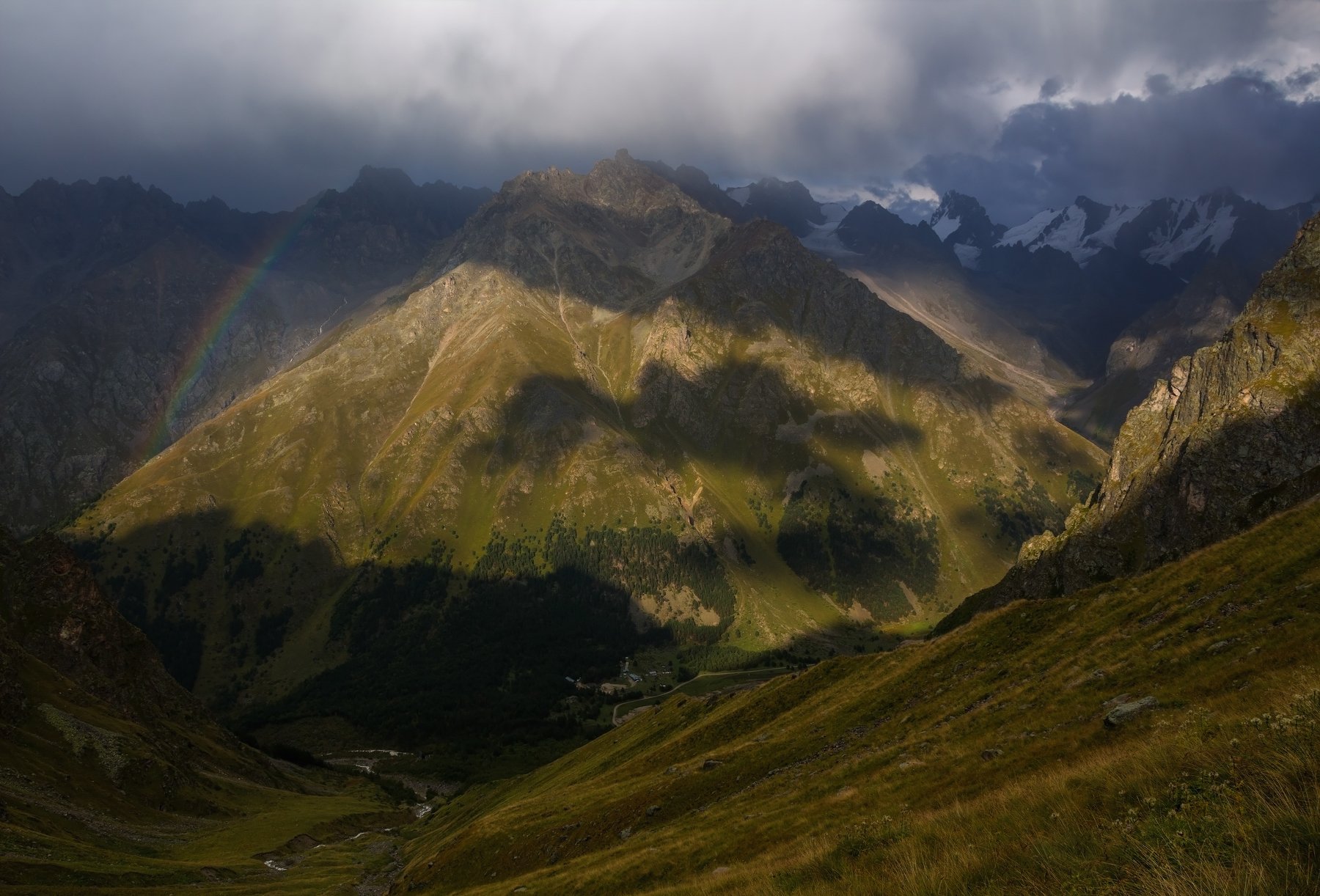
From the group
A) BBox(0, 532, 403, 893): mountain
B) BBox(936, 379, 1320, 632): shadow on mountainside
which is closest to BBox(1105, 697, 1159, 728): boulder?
BBox(0, 532, 403, 893): mountain

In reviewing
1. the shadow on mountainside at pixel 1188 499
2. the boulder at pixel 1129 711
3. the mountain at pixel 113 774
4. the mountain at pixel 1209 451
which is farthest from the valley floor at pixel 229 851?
the mountain at pixel 1209 451

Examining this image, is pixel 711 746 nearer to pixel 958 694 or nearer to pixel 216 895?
pixel 958 694

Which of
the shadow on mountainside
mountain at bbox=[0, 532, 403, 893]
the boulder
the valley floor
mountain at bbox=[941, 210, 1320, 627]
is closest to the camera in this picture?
Answer: the boulder

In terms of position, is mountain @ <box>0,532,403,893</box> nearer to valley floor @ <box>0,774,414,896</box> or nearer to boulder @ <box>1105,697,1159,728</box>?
valley floor @ <box>0,774,414,896</box>

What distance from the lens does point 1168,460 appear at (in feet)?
351

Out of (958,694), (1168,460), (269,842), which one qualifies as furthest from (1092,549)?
(269,842)

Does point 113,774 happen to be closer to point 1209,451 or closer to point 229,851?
point 229,851

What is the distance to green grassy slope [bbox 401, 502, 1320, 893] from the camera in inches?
345

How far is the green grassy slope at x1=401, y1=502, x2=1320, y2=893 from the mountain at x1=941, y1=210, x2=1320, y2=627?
48.7 metres

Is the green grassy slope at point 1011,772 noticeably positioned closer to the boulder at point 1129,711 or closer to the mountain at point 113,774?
the boulder at point 1129,711

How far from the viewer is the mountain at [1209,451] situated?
3634 inches

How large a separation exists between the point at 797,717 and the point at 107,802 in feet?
260

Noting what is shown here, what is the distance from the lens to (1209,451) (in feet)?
327

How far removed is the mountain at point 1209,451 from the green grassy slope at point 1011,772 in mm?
48724
